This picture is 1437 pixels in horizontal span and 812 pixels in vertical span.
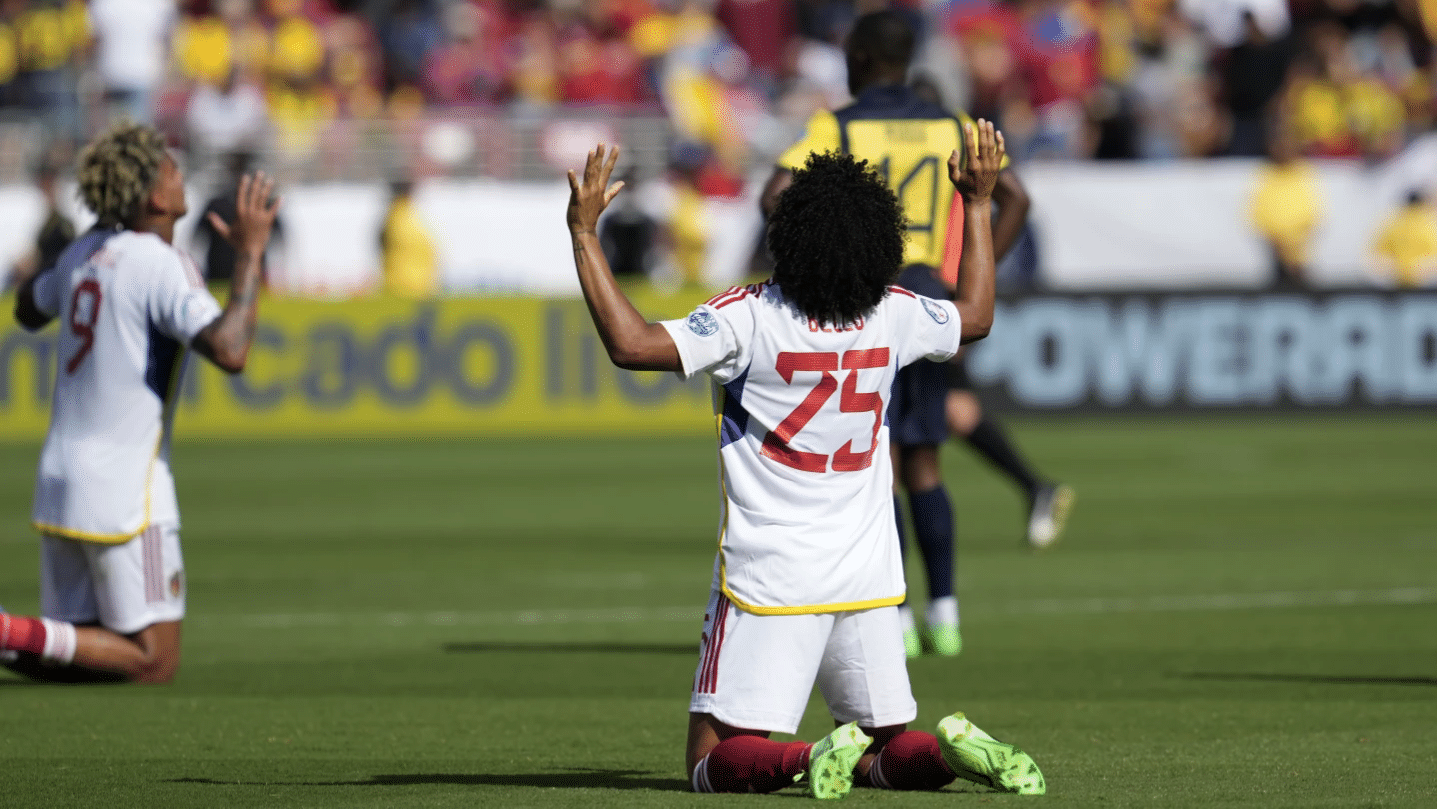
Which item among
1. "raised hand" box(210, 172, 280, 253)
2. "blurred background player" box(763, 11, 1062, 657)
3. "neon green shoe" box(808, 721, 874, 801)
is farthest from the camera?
"blurred background player" box(763, 11, 1062, 657)

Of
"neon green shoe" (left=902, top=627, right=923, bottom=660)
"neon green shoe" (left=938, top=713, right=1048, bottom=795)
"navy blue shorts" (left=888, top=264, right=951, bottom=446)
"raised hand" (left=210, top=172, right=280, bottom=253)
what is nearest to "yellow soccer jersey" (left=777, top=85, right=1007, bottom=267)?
"navy blue shorts" (left=888, top=264, right=951, bottom=446)

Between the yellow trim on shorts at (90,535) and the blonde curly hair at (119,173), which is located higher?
the blonde curly hair at (119,173)

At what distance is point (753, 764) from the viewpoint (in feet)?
18.1

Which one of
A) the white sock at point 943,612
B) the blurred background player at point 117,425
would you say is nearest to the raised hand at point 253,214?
the blurred background player at point 117,425

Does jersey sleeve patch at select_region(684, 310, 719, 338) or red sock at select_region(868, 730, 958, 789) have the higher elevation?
jersey sleeve patch at select_region(684, 310, 719, 338)

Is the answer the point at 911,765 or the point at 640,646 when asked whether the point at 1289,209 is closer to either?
the point at 640,646

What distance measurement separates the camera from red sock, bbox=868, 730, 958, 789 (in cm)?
556

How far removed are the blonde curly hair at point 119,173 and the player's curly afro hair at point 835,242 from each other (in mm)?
3134

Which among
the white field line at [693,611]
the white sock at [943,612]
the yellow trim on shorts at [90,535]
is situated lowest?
the white field line at [693,611]

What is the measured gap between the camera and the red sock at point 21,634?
24.6ft

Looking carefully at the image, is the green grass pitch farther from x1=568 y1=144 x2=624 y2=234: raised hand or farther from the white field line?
x1=568 y1=144 x2=624 y2=234: raised hand

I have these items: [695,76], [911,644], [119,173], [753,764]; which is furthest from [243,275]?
[695,76]

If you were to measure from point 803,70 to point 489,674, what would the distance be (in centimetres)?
1890

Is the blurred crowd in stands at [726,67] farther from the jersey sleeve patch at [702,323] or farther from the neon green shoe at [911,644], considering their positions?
the jersey sleeve patch at [702,323]
